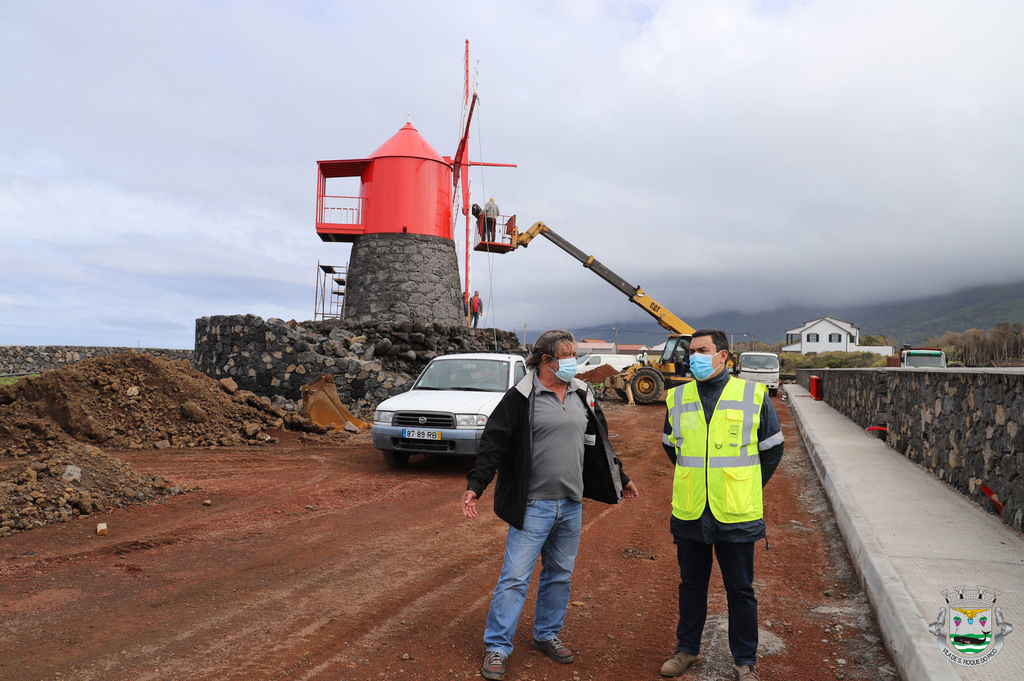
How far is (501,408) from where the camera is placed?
407cm

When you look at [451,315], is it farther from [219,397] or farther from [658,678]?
[658,678]

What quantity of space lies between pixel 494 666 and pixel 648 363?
22100 millimetres

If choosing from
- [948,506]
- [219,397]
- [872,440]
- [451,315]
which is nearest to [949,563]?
[948,506]

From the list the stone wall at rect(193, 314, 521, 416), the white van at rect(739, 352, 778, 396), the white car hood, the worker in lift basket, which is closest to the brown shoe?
the white car hood

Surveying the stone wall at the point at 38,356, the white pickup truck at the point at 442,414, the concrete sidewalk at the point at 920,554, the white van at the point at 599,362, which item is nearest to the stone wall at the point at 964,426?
the concrete sidewalk at the point at 920,554

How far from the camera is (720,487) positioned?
3672mm

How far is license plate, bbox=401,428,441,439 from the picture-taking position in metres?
9.77

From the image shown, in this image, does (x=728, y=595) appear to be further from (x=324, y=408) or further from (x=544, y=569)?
(x=324, y=408)

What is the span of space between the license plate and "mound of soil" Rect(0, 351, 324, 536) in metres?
2.94

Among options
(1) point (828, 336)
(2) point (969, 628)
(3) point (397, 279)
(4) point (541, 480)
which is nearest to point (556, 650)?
(4) point (541, 480)

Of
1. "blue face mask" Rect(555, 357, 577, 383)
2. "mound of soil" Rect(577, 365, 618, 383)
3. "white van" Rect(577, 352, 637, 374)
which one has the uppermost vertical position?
"white van" Rect(577, 352, 637, 374)

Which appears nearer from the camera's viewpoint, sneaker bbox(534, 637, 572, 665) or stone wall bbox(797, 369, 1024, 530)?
sneaker bbox(534, 637, 572, 665)

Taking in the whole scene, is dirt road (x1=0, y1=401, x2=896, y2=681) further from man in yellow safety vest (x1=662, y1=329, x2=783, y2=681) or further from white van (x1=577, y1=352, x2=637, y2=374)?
white van (x1=577, y1=352, x2=637, y2=374)

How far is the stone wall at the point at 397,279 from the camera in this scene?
22.8 metres
